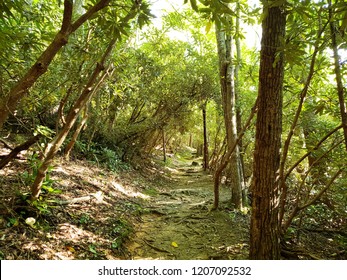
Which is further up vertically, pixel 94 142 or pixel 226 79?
pixel 226 79

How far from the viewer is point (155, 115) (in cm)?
920

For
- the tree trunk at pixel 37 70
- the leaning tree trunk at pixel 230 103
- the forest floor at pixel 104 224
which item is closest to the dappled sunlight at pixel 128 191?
the forest floor at pixel 104 224

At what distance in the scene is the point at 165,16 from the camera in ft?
26.3

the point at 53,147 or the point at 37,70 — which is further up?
the point at 37,70

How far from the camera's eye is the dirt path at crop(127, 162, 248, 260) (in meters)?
3.67

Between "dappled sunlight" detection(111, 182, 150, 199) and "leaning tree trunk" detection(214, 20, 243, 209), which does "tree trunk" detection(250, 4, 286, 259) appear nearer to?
"leaning tree trunk" detection(214, 20, 243, 209)

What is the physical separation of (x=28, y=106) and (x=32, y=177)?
1.43 meters

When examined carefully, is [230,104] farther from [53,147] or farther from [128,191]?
[53,147]

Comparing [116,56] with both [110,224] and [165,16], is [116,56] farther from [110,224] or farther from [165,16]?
[165,16]

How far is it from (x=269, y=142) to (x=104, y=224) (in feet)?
9.39

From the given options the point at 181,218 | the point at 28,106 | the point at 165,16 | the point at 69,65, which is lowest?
the point at 181,218

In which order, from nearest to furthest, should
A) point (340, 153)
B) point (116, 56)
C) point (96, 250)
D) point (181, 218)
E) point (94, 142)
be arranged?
point (96, 250) → point (340, 153) → point (116, 56) → point (181, 218) → point (94, 142)

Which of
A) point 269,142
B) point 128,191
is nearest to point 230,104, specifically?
point 269,142
